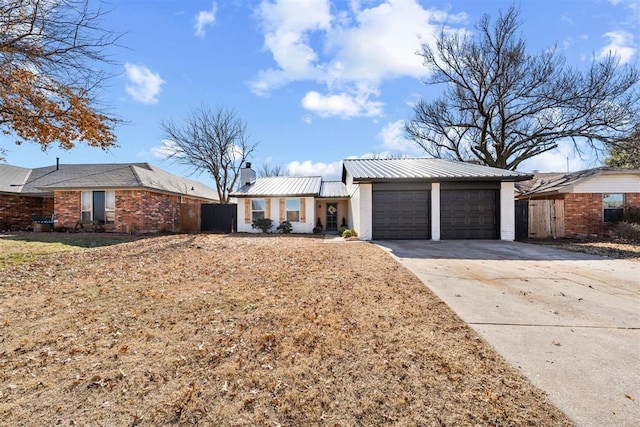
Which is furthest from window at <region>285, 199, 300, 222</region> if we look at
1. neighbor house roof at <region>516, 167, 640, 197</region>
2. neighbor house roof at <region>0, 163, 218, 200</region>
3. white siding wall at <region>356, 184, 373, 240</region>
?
neighbor house roof at <region>516, 167, 640, 197</region>

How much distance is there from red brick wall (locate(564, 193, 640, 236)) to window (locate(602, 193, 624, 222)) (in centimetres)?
21

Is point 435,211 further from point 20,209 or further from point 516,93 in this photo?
point 20,209

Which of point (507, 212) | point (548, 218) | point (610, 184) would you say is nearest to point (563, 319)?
point (507, 212)

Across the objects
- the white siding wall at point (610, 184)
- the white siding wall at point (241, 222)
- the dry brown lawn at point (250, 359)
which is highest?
the white siding wall at point (610, 184)

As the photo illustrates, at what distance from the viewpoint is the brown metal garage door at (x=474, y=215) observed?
12.3 metres

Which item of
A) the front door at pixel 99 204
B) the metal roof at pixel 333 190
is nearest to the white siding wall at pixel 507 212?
the metal roof at pixel 333 190

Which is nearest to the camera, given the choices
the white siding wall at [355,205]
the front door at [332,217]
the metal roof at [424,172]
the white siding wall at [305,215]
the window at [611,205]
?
the metal roof at [424,172]

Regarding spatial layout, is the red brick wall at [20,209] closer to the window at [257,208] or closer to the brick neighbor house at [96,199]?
the brick neighbor house at [96,199]

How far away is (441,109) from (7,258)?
2470 cm

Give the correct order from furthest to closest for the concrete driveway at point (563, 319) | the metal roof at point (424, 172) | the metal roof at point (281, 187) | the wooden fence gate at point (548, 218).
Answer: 1. the metal roof at point (281, 187)
2. the wooden fence gate at point (548, 218)
3. the metal roof at point (424, 172)
4. the concrete driveway at point (563, 319)

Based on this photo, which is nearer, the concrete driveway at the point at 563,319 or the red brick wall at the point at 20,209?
the concrete driveway at the point at 563,319

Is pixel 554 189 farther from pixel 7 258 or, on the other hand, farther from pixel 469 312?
pixel 7 258

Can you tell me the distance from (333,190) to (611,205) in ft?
48.9

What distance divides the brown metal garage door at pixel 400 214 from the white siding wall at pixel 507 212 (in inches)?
124
